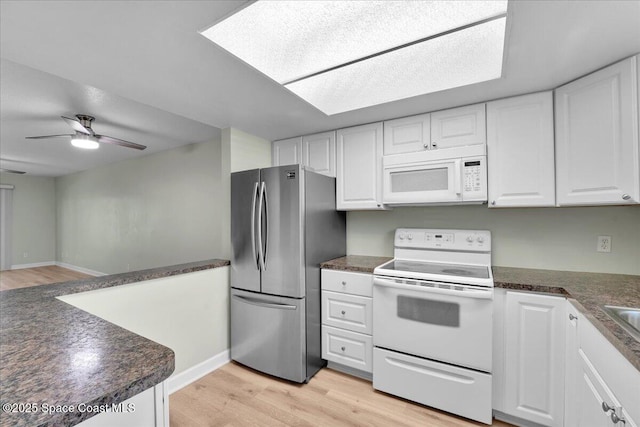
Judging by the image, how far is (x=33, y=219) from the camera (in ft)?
22.6

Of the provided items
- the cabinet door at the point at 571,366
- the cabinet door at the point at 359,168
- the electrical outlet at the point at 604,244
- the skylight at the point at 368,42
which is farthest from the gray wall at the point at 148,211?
the electrical outlet at the point at 604,244

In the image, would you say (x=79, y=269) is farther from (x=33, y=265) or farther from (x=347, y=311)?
(x=347, y=311)

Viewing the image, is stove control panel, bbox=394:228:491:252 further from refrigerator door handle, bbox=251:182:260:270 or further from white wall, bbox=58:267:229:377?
white wall, bbox=58:267:229:377

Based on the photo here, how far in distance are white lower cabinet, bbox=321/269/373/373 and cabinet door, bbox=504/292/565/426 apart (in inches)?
36.8

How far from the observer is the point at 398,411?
187 centimetres

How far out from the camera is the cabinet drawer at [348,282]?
7.16ft

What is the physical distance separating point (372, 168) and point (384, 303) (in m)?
1.22

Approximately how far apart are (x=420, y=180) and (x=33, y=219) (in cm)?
944

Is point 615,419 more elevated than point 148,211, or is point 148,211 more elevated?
point 148,211

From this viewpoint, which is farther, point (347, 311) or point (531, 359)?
point (347, 311)

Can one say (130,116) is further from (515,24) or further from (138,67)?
(515,24)

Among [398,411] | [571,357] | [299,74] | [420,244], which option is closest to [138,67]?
[299,74]

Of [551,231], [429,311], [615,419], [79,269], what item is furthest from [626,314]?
[79,269]

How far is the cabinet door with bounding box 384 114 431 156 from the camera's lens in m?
2.31
